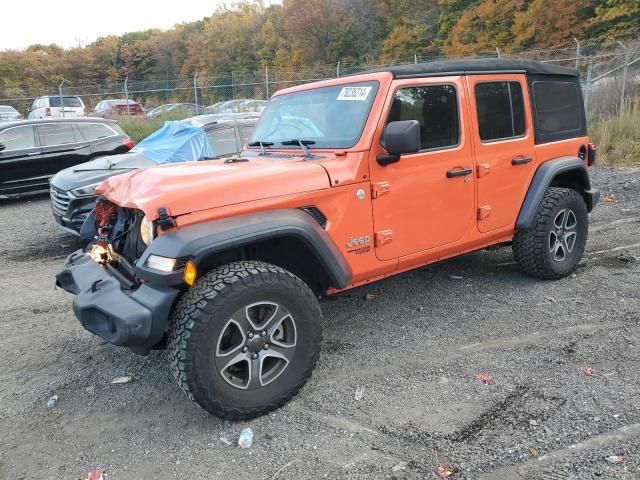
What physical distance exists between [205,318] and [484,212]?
250 cm

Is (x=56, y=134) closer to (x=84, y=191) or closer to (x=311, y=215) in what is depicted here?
(x=84, y=191)

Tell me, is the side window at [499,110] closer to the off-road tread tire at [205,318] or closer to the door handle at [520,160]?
the door handle at [520,160]

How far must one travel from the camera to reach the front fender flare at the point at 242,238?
2.63 m

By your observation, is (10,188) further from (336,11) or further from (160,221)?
(336,11)

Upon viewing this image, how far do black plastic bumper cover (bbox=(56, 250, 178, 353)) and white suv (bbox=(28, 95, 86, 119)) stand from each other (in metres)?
18.4

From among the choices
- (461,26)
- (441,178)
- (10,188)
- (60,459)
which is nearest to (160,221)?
(60,459)

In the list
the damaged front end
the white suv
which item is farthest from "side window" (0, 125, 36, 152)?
the white suv

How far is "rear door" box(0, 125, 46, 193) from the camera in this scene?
30.4ft

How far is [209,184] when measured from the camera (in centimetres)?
288

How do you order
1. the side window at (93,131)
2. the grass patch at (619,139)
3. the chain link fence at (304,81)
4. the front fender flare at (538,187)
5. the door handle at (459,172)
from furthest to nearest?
1. the chain link fence at (304,81)
2. the grass patch at (619,139)
3. the side window at (93,131)
4. the front fender flare at (538,187)
5. the door handle at (459,172)

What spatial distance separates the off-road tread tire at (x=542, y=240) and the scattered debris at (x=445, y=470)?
266cm

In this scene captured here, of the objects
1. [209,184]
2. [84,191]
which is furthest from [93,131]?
[209,184]

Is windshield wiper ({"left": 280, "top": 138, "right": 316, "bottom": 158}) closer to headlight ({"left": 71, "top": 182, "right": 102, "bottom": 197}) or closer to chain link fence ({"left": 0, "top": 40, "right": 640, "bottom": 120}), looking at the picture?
headlight ({"left": 71, "top": 182, "right": 102, "bottom": 197})

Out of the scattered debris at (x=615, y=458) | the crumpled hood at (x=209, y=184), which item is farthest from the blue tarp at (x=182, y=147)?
the scattered debris at (x=615, y=458)
